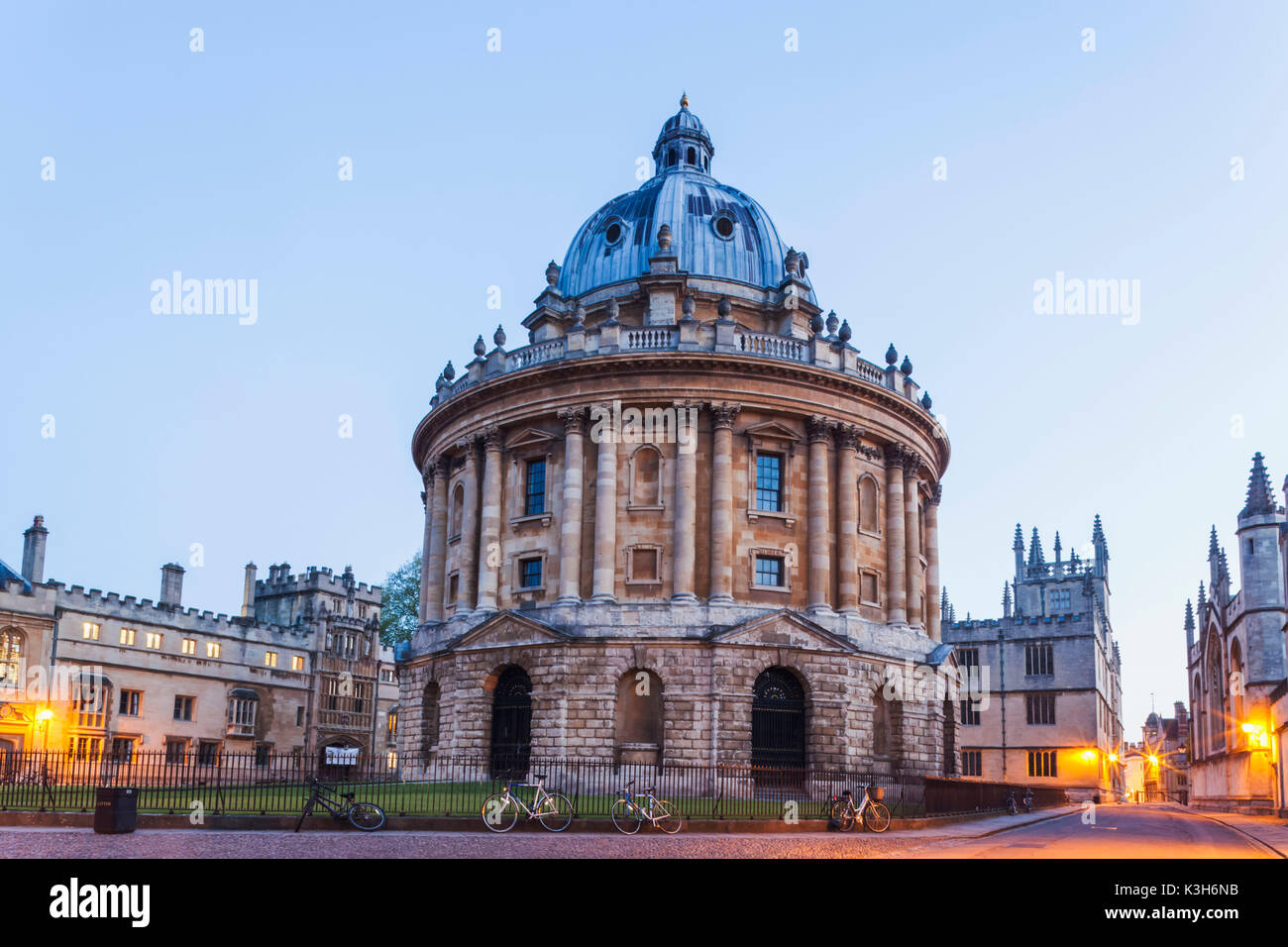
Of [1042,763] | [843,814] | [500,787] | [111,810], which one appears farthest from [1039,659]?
[111,810]

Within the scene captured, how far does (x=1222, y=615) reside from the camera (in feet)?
238

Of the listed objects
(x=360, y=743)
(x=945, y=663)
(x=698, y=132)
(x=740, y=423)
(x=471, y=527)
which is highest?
(x=698, y=132)

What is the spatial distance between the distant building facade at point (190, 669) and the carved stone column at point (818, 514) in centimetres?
2171

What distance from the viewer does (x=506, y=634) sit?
41.0 meters

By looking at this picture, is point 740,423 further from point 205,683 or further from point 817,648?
point 205,683

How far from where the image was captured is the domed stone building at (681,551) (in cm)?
3916

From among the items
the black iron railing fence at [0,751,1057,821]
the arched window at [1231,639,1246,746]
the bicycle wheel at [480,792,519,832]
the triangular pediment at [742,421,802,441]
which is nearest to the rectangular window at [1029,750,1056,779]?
the arched window at [1231,639,1246,746]

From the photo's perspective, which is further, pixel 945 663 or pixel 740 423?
pixel 945 663

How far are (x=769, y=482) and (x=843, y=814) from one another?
18.0m

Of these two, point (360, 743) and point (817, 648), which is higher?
point (817, 648)

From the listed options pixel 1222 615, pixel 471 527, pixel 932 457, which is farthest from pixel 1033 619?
pixel 471 527

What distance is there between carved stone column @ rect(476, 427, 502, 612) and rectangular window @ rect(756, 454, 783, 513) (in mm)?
10056

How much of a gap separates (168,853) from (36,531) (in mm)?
46788

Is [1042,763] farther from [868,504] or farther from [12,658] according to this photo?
[12,658]
